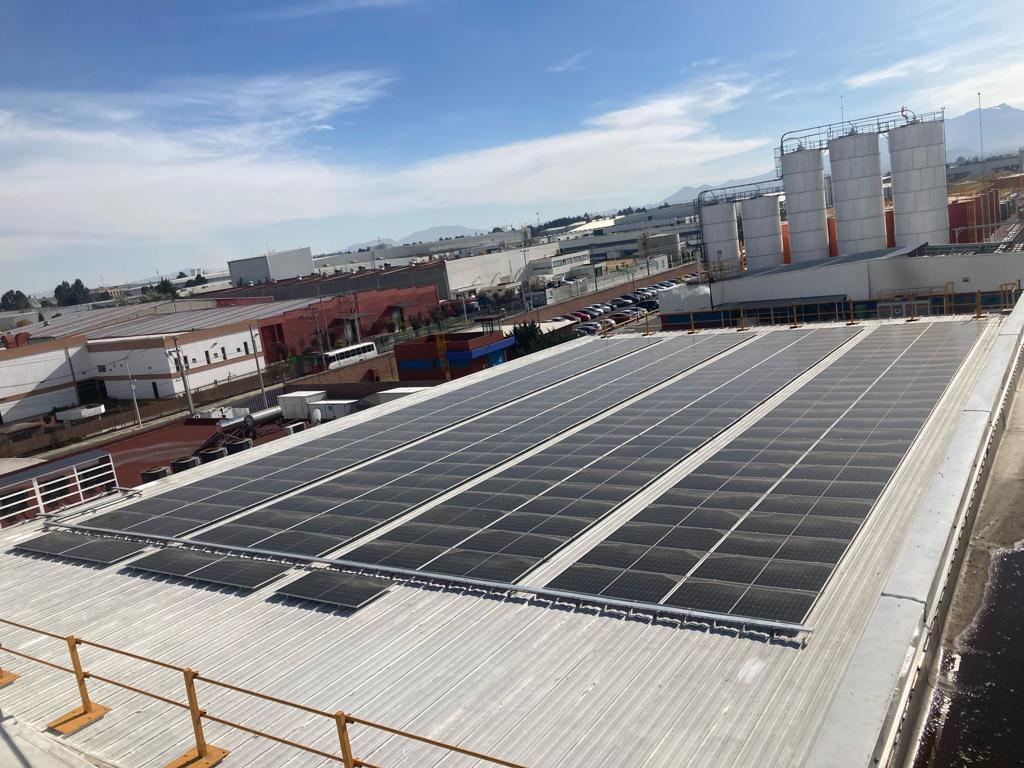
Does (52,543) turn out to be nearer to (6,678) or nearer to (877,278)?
(6,678)

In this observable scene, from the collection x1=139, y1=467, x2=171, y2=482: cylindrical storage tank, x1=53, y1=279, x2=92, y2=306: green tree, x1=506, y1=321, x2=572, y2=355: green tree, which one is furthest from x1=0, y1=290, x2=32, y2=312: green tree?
x1=139, y1=467, x2=171, y2=482: cylindrical storage tank

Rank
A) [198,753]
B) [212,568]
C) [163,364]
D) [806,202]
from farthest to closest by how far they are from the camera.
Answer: [163,364] < [806,202] < [212,568] < [198,753]

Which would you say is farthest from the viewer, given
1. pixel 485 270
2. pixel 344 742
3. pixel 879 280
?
pixel 485 270

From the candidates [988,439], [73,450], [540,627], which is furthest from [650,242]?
[540,627]

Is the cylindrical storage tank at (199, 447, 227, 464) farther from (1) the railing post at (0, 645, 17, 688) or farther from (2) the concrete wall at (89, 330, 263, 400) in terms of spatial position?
(2) the concrete wall at (89, 330, 263, 400)

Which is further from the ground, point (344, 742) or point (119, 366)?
point (119, 366)

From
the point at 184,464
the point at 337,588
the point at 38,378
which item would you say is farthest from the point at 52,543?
the point at 38,378

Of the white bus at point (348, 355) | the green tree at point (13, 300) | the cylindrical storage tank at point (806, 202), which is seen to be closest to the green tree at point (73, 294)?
the green tree at point (13, 300)
